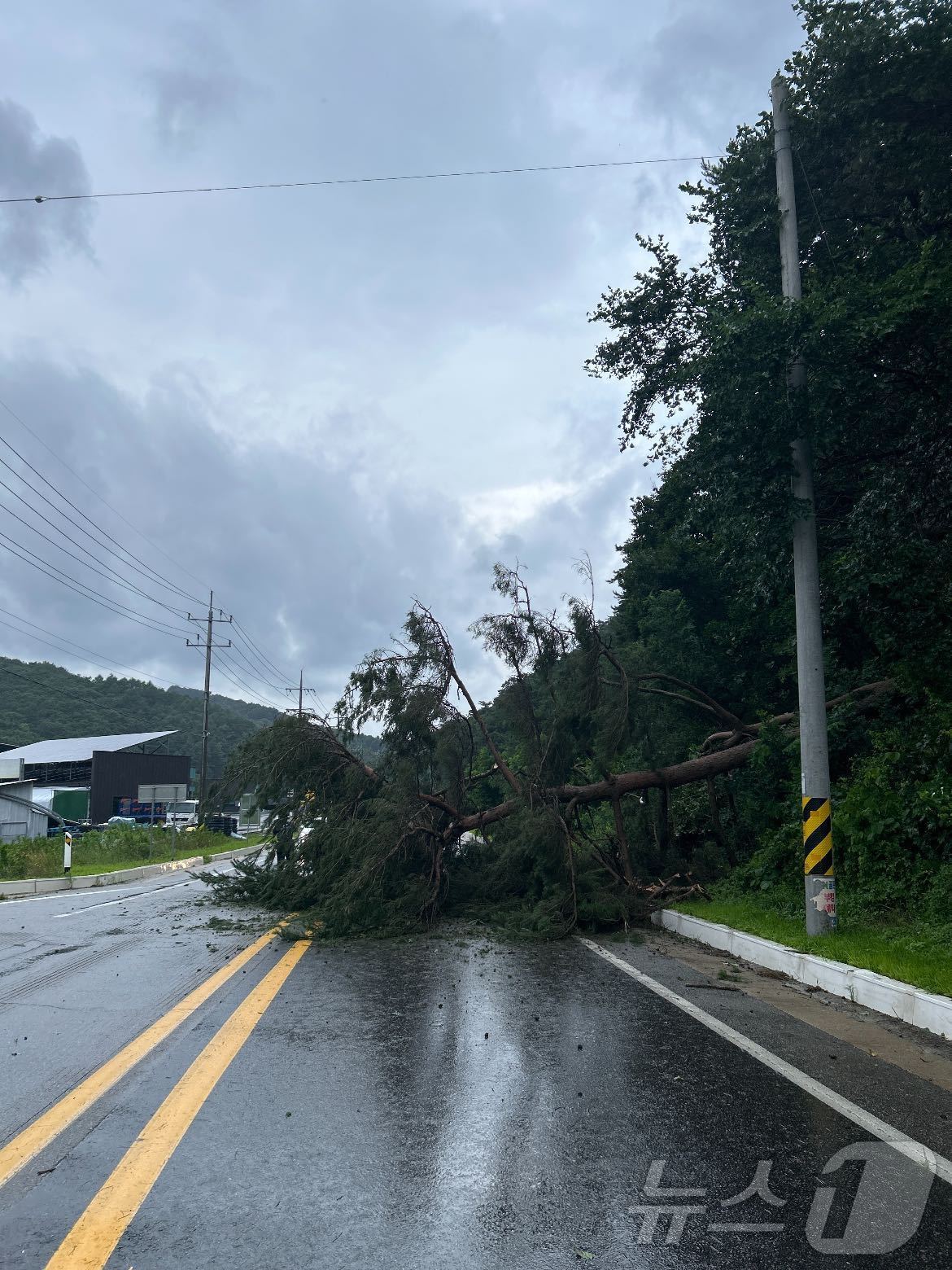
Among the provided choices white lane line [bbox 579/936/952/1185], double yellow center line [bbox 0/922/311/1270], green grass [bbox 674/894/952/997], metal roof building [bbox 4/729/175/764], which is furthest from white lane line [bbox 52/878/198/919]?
metal roof building [bbox 4/729/175/764]

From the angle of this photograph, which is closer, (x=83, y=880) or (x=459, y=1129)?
(x=459, y=1129)

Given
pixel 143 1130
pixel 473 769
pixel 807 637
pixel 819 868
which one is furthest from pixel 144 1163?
pixel 473 769

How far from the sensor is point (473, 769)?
15375 millimetres

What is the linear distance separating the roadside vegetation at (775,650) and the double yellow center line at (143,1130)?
5.12 m

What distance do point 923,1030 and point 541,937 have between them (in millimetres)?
5399

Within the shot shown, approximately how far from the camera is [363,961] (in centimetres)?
993

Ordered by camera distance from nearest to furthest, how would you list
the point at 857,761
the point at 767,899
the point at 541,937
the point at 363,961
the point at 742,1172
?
the point at 742,1172 < the point at 363,961 < the point at 541,937 < the point at 767,899 < the point at 857,761

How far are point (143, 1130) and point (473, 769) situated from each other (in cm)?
1092

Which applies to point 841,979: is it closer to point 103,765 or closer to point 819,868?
point 819,868

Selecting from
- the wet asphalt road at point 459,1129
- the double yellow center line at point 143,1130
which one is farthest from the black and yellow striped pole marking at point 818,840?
the double yellow center line at point 143,1130

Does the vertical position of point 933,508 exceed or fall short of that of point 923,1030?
it exceeds it

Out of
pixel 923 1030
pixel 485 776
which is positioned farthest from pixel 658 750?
pixel 923 1030

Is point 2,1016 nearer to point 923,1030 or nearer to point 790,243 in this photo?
point 923,1030

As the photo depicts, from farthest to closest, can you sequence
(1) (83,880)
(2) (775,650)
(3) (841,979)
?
(1) (83,880)
(2) (775,650)
(3) (841,979)
